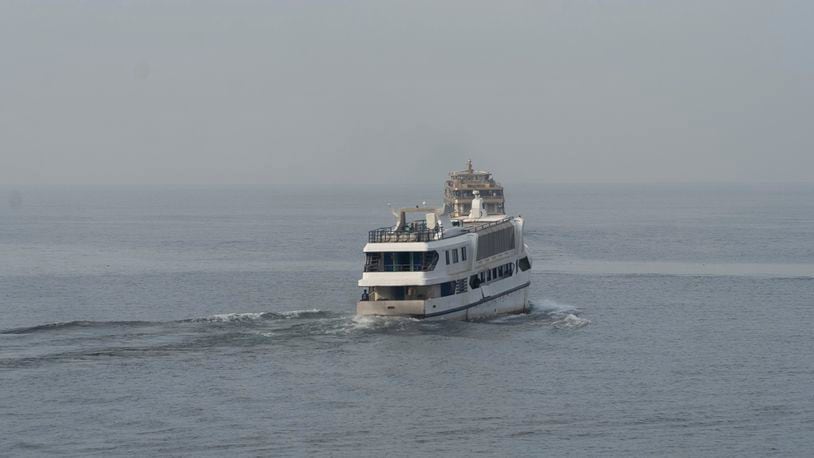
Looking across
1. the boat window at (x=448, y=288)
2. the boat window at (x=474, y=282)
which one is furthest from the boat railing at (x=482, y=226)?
the boat window at (x=448, y=288)

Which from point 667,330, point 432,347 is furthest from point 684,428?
point 667,330

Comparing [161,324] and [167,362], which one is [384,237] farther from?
[167,362]

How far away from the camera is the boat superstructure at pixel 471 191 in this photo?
14650 centimetres

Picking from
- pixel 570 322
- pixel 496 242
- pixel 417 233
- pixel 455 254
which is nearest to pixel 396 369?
pixel 417 233

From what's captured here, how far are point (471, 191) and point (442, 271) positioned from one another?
8320 cm

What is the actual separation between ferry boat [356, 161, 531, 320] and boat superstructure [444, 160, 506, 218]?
6985 centimetres

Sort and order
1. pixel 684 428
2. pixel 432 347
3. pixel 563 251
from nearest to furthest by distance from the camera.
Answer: pixel 684 428 < pixel 432 347 < pixel 563 251

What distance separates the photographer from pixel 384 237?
2564 inches

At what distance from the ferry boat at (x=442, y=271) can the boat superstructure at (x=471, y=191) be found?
69.9 meters

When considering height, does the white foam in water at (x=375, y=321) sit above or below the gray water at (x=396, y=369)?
above

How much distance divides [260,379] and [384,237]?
1742 centimetres

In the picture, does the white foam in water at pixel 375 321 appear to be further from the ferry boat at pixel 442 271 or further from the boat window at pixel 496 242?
the boat window at pixel 496 242

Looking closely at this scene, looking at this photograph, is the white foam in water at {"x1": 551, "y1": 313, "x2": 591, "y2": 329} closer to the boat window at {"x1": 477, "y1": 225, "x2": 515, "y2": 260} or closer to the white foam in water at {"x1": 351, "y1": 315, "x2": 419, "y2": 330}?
the boat window at {"x1": 477, "y1": 225, "x2": 515, "y2": 260}

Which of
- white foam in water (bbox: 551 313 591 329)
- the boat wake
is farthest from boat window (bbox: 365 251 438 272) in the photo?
white foam in water (bbox: 551 313 591 329)
